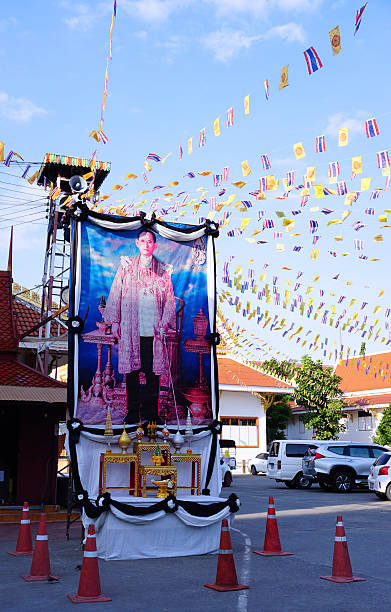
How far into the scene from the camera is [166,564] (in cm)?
979

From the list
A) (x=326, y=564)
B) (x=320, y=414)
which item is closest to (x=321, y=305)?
(x=326, y=564)

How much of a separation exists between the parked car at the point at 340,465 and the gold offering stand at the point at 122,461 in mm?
14151

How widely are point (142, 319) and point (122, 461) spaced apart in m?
2.74

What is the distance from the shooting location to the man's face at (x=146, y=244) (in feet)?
43.1

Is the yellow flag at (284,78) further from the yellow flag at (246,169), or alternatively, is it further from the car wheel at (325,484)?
the car wheel at (325,484)

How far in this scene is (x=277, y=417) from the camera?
43438 millimetres

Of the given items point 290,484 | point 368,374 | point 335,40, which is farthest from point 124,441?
point 368,374

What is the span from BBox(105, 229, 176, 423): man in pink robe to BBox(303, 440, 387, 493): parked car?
13.8 m

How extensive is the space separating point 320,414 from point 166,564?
30.4m

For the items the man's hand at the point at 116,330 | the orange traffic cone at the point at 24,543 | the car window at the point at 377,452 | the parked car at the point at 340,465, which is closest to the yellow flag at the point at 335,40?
the man's hand at the point at 116,330

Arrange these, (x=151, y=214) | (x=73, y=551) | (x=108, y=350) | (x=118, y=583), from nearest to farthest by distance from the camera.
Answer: (x=118, y=583), (x=73, y=551), (x=108, y=350), (x=151, y=214)

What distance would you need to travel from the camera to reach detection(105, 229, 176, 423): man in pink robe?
12.5m

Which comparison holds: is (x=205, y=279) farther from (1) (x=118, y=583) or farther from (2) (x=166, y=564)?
(1) (x=118, y=583)

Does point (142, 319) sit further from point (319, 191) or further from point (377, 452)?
point (377, 452)
